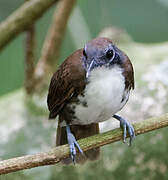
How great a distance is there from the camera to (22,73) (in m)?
4.00

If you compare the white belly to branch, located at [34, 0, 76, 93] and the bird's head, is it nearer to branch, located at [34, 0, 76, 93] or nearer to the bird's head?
the bird's head

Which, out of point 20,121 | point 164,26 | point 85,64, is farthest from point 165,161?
point 164,26

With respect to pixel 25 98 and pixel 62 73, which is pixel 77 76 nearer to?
pixel 62 73

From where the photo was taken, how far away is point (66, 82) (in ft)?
6.02

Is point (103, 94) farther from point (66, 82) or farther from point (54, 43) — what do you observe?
point (54, 43)

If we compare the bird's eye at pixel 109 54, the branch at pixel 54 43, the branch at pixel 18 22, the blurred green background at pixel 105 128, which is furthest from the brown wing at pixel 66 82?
the branch at pixel 54 43

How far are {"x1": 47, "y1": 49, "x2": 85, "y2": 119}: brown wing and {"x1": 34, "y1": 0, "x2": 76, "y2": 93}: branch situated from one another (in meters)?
1.13

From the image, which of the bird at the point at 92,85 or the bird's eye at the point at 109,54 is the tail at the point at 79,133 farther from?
the bird's eye at the point at 109,54

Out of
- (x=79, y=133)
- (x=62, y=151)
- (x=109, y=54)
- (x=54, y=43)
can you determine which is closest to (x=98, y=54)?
(x=109, y=54)

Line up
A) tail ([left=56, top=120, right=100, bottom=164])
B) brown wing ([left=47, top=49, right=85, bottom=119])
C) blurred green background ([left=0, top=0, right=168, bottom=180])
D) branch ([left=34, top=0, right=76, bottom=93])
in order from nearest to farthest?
brown wing ([left=47, top=49, right=85, bottom=119])
tail ([left=56, top=120, right=100, bottom=164])
blurred green background ([left=0, top=0, right=168, bottom=180])
branch ([left=34, top=0, right=76, bottom=93])

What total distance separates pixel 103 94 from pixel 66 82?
0.16 metres

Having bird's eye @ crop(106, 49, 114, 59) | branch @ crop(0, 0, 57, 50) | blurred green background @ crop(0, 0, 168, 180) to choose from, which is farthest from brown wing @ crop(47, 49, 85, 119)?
blurred green background @ crop(0, 0, 168, 180)

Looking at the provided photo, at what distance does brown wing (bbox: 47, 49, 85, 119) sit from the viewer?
5.81 feet

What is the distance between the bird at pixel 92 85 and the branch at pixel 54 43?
117 centimetres
